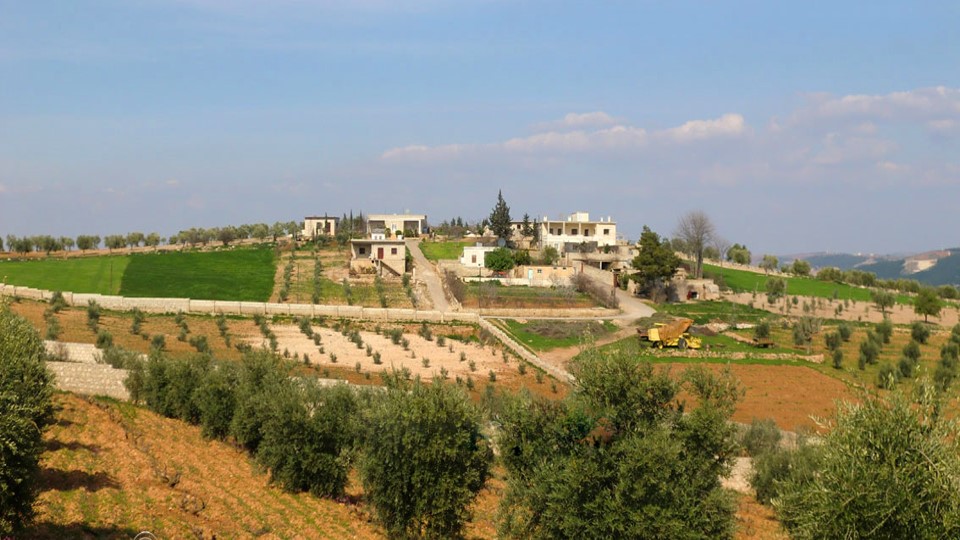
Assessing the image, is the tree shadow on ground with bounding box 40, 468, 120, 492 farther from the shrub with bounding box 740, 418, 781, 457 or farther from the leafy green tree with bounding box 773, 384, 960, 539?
the shrub with bounding box 740, 418, 781, 457

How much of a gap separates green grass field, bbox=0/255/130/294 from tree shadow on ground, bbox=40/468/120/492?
46.5 meters

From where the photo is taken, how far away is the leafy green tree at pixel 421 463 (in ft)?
62.7

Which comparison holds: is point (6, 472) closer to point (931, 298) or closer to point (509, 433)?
point (509, 433)

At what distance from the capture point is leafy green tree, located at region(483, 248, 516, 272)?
255 feet

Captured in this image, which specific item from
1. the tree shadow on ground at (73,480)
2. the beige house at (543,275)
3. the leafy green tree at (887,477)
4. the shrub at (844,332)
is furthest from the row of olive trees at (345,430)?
the beige house at (543,275)

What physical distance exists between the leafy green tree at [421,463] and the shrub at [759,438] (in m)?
16.2

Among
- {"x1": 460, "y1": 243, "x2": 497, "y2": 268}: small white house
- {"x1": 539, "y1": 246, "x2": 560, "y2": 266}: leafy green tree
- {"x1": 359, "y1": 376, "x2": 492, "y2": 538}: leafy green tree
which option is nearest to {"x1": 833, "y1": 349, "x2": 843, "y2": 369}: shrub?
{"x1": 539, "y1": 246, "x2": 560, "y2": 266}: leafy green tree

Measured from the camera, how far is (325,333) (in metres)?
54.3

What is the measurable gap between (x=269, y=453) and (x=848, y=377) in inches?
1444

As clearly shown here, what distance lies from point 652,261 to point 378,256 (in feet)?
87.9

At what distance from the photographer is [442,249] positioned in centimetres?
8900

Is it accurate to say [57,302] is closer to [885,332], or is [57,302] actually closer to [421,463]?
[421,463]

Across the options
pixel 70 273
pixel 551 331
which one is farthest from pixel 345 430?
pixel 70 273

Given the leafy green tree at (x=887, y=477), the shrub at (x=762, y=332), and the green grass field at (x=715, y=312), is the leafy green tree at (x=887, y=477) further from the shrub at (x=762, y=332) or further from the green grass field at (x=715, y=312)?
the green grass field at (x=715, y=312)
